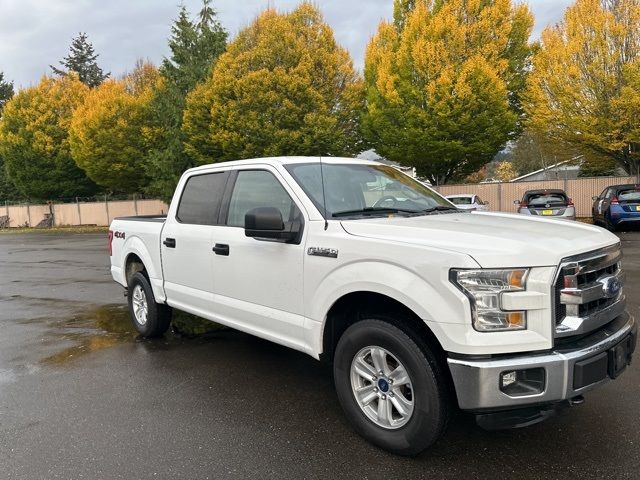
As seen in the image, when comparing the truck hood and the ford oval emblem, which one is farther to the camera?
the ford oval emblem

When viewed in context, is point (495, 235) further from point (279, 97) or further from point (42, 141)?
point (42, 141)

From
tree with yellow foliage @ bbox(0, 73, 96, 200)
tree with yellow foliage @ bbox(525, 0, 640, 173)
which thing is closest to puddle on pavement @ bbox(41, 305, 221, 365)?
tree with yellow foliage @ bbox(525, 0, 640, 173)

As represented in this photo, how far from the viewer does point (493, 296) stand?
274 cm

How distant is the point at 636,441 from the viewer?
3270 millimetres

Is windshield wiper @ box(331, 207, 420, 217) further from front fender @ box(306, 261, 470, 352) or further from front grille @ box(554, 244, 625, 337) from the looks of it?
front grille @ box(554, 244, 625, 337)

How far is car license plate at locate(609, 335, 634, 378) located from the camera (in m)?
3.00

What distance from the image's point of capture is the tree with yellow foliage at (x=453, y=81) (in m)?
22.1

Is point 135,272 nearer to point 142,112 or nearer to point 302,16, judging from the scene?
point 302,16

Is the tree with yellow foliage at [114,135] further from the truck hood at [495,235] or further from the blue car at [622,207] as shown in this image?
the truck hood at [495,235]

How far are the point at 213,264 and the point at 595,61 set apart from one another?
20.6 metres

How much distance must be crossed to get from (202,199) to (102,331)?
269 cm

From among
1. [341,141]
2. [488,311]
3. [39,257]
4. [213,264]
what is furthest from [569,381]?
[341,141]

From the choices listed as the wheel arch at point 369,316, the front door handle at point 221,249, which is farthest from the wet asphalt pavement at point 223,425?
the front door handle at point 221,249

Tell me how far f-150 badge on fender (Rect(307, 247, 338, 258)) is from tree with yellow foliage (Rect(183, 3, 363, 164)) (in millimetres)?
20732
